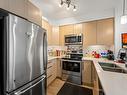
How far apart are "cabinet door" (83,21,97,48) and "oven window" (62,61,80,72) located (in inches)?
31.7

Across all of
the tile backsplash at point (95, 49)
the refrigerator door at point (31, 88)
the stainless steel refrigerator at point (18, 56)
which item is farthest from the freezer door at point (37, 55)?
the tile backsplash at point (95, 49)

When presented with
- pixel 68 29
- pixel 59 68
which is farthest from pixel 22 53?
pixel 68 29

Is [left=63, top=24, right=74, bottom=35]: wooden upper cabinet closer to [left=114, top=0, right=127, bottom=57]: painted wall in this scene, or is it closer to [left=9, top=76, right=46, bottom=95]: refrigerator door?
[left=114, top=0, right=127, bottom=57]: painted wall

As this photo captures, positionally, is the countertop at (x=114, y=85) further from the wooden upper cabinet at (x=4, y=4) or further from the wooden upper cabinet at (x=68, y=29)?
the wooden upper cabinet at (x=68, y=29)

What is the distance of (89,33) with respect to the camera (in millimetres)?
3551

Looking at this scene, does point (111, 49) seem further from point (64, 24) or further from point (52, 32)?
point (52, 32)

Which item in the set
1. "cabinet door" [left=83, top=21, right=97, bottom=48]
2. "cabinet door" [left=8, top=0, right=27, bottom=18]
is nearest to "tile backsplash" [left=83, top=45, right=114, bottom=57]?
"cabinet door" [left=83, top=21, right=97, bottom=48]

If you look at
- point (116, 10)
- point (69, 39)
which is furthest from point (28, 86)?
point (116, 10)

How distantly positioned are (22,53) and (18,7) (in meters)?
0.74

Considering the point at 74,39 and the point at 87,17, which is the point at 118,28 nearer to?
the point at 87,17

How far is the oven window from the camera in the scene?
11.1 feet

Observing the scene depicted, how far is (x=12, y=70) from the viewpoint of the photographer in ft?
3.81

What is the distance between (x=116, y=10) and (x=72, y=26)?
62.2 inches

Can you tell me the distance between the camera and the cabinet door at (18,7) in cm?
139
